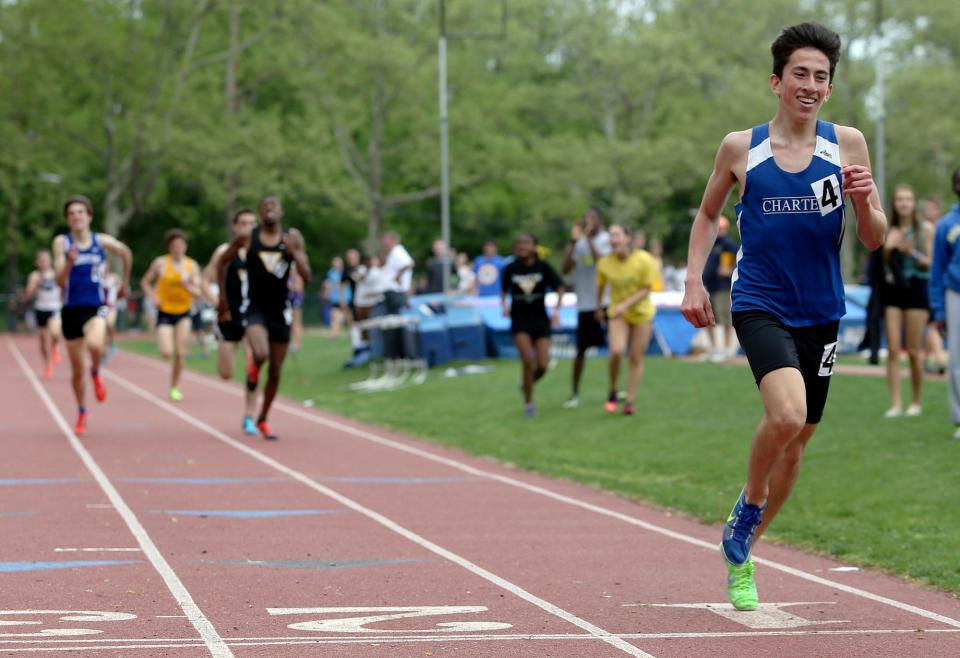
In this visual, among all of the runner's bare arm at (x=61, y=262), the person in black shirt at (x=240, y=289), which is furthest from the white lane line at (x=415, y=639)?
the runner's bare arm at (x=61, y=262)

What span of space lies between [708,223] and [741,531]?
1.22 meters

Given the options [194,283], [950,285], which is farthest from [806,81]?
[194,283]

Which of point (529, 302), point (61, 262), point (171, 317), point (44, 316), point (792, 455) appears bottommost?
point (792, 455)

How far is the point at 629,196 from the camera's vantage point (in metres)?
61.0

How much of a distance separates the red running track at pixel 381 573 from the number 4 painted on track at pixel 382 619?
16 mm

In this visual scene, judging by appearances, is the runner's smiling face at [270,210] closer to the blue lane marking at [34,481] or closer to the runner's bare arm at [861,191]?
the blue lane marking at [34,481]

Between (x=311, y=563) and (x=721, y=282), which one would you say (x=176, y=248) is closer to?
(x=721, y=282)

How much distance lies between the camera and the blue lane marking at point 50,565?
7664 millimetres

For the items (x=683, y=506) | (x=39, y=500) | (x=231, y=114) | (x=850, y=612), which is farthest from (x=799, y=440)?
(x=231, y=114)

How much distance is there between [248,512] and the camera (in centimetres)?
1007

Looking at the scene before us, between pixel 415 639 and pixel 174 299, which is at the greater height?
pixel 174 299

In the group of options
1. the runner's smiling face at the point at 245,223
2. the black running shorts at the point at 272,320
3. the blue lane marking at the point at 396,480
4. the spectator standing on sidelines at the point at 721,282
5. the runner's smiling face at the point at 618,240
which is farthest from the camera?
the spectator standing on sidelines at the point at 721,282

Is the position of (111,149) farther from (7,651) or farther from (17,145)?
(7,651)

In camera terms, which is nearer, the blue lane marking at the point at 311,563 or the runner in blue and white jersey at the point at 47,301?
the blue lane marking at the point at 311,563
